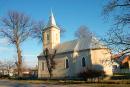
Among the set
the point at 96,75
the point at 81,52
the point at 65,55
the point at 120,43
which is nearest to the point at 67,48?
the point at 65,55

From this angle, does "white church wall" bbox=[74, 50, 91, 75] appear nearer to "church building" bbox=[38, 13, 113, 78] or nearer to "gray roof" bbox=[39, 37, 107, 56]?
"church building" bbox=[38, 13, 113, 78]

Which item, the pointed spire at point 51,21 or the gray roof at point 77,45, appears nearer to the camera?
the gray roof at point 77,45

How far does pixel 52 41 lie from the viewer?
6088cm

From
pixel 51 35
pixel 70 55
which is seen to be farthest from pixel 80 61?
pixel 51 35

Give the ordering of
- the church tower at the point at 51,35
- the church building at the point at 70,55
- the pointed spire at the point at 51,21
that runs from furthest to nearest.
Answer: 1. the pointed spire at the point at 51,21
2. the church tower at the point at 51,35
3. the church building at the point at 70,55

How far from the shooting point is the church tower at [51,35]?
2404 inches

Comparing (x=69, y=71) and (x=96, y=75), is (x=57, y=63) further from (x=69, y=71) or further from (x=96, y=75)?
(x=96, y=75)

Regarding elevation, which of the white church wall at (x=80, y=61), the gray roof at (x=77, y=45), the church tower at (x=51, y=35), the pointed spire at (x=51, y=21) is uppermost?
the pointed spire at (x=51, y=21)

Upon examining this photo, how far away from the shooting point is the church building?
1908 inches

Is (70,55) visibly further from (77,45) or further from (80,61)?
(80,61)

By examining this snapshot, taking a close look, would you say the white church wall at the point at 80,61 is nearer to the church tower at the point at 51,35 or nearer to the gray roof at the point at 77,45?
the gray roof at the point at 77,45

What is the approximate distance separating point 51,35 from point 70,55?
1049 centimetres

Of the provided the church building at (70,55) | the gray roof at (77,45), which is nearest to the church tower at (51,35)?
the church building at (70,55)

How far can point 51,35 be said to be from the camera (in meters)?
61.1
